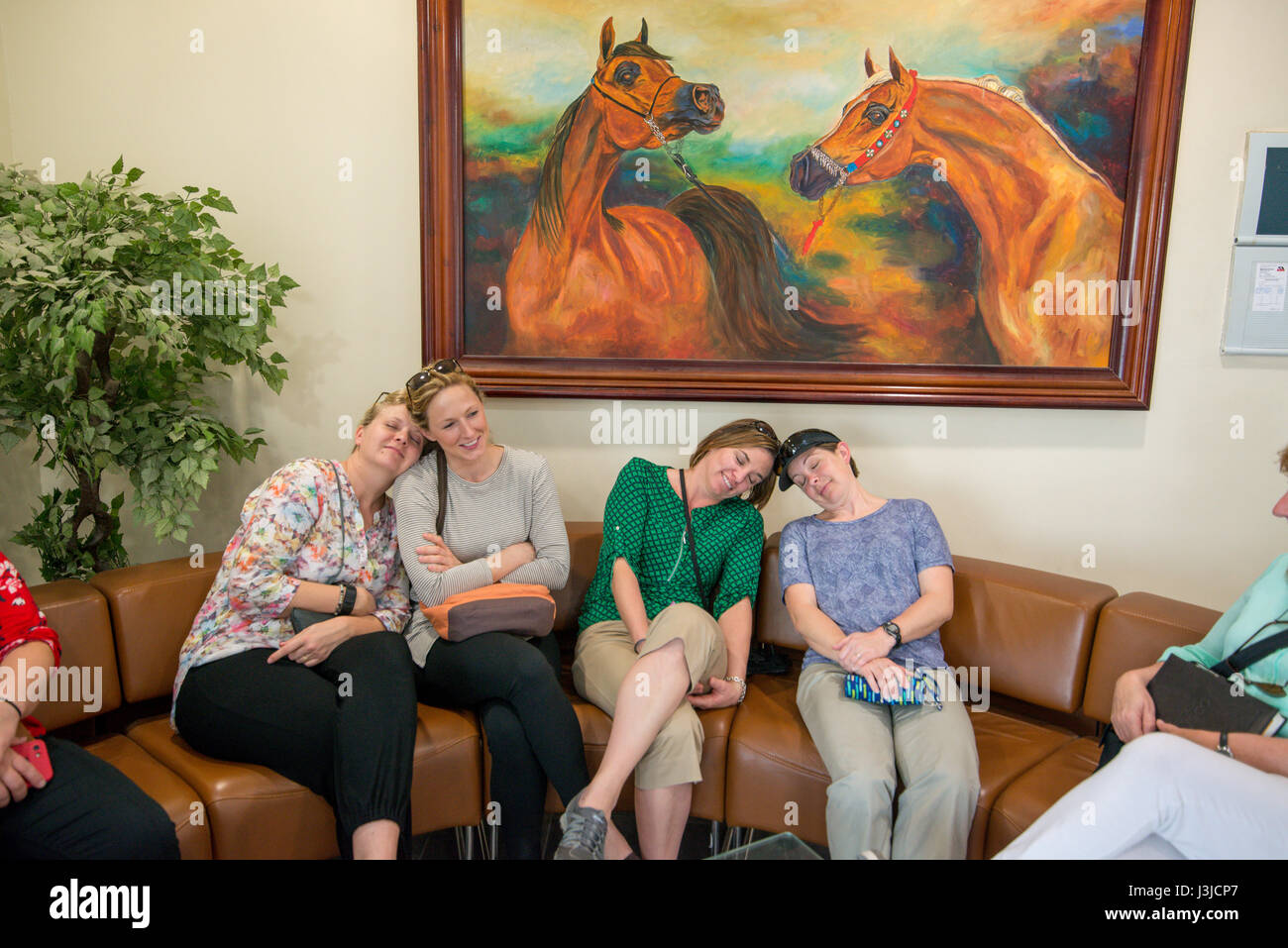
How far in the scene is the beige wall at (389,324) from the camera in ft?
8.89

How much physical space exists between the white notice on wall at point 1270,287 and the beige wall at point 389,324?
94mm

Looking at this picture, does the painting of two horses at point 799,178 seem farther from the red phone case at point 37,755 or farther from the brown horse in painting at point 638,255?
the red phone case at point 37,755

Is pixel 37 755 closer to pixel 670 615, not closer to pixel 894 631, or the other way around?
pixel 670 615

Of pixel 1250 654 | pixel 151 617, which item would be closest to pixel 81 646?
pixel 151 617

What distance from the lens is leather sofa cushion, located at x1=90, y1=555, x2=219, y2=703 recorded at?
219 centimetres

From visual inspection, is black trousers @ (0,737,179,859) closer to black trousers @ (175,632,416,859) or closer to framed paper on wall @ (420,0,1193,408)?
black trousers @ (175,632,416,859)

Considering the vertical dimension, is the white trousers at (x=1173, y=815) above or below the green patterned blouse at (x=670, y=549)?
below

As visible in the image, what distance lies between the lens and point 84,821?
1.65 m

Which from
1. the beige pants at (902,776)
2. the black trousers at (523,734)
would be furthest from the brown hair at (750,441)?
the black trousers at (523,734)

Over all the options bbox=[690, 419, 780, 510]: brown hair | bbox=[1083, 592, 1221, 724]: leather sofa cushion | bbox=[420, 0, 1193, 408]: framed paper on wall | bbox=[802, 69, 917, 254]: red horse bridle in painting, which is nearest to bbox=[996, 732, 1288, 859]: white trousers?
bbox=[1083, 592, 1221, 724]: leather sofa cushion

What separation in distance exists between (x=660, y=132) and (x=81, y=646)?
2230mm

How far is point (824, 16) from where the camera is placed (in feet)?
8.73

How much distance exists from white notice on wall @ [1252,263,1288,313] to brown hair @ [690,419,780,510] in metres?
1.57

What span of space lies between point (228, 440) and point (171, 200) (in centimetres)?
71
